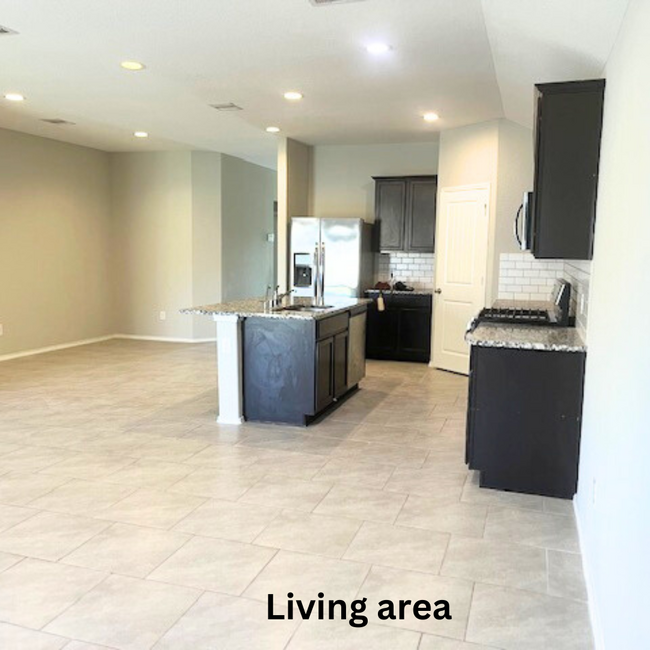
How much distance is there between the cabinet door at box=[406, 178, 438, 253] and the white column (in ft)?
11.5

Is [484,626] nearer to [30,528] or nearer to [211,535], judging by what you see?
[211,535]

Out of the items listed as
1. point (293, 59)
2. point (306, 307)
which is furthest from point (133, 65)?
point (306, 307)

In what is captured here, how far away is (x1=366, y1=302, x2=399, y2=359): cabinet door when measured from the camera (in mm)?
7660

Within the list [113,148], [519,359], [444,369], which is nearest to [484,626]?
[519,359]

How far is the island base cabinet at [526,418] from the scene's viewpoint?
335cm

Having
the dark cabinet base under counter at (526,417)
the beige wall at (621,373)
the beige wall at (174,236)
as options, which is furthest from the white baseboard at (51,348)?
the beige wall at (621,373)

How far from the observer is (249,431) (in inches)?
183

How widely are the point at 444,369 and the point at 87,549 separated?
5.06m

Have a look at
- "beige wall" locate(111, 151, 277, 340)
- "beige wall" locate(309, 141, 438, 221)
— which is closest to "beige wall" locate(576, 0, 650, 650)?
"beige wall" locate(309, 141, 438, 221)

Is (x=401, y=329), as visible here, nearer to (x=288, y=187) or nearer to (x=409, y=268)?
(x=409, y=268)

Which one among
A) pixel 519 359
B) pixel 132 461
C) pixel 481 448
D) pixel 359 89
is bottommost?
pixel 132 461

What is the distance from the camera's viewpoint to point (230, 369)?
477cm

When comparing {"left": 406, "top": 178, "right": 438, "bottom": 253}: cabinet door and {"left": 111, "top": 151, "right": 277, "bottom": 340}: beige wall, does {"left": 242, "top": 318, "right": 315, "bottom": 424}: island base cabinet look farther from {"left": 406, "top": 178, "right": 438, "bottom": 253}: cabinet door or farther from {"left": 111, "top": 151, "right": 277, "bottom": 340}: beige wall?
{"left": 111, "top": 151, "right": 277, "bottom": 340}: beige wall

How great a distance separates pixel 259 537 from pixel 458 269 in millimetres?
4663
